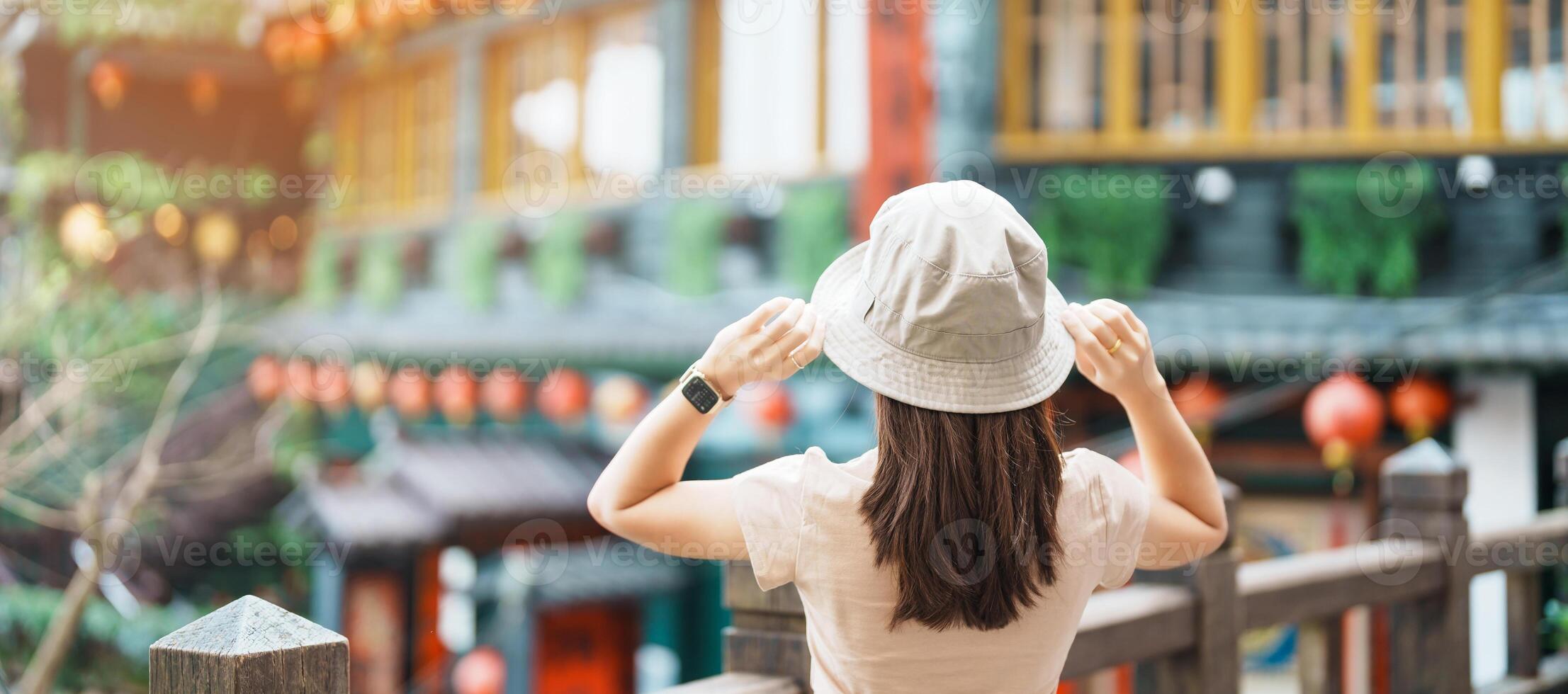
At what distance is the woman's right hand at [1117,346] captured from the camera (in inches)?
62.3

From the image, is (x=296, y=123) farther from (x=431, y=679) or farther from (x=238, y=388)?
(x=431, y=679)

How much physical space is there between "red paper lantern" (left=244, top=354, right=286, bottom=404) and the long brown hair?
400 inches

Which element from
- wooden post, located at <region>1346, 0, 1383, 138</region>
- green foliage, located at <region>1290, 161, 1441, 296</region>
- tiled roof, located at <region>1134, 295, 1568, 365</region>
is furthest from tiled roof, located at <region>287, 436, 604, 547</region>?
wooden post, located at <region>1346, 0, 1383, 138</region>

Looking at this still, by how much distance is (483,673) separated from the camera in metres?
7.96

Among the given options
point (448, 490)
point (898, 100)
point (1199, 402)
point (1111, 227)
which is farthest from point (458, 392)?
point (1199, 402)

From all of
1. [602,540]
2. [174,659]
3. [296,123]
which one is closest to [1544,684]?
[174,659]

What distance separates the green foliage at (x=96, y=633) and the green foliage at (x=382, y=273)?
2.92m

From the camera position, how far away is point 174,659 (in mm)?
1294

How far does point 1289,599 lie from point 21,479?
7020mm

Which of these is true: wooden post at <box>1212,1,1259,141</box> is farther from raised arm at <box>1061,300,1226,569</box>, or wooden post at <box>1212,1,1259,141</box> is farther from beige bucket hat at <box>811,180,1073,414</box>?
beige bucket hat at <box>811,180,1073,414</box>

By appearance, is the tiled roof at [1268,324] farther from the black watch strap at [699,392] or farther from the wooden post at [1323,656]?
the black watch strap at [699,392]

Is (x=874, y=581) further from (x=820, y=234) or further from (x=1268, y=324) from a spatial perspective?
(x=820, y=234)

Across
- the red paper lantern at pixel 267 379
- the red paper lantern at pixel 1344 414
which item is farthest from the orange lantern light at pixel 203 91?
the red paper lantern at pixel 1344 414

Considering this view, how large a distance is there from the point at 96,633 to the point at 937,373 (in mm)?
8490
